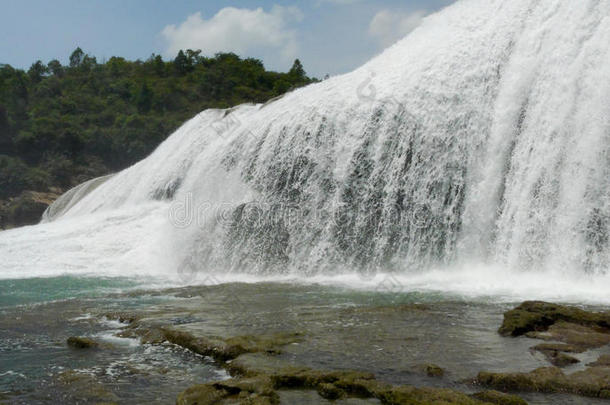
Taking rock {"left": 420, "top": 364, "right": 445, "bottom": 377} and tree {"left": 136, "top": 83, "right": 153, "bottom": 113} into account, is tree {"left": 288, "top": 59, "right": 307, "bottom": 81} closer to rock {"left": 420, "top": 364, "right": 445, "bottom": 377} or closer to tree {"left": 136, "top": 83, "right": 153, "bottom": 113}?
tree {"left": 136, "top": 83, "right": 153, "bottom": 113}

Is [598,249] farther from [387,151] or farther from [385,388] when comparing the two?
[385,388]

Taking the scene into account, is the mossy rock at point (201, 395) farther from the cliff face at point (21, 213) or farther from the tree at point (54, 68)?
the tree at point (54, 68)

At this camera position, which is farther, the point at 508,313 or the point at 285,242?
the point at 285,242

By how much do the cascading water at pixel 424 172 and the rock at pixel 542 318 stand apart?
11.2 ft

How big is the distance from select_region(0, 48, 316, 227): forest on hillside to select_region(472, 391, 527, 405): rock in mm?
35062

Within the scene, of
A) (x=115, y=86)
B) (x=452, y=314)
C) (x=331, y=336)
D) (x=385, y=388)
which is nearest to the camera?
(x=385, y=388)

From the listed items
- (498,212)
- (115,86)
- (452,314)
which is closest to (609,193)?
(498,212)

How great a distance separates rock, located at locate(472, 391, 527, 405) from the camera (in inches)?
171

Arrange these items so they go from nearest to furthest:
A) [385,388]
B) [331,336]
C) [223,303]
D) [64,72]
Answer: [385,388] < [331,336] < [223,303] < [64,72]

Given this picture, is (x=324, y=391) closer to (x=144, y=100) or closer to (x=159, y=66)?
(x=144, y=100)

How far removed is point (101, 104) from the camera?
181 feet

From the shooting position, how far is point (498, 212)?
38.6 feet

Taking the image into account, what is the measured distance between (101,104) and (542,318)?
53759 mm

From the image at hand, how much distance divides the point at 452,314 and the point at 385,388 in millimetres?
3257
